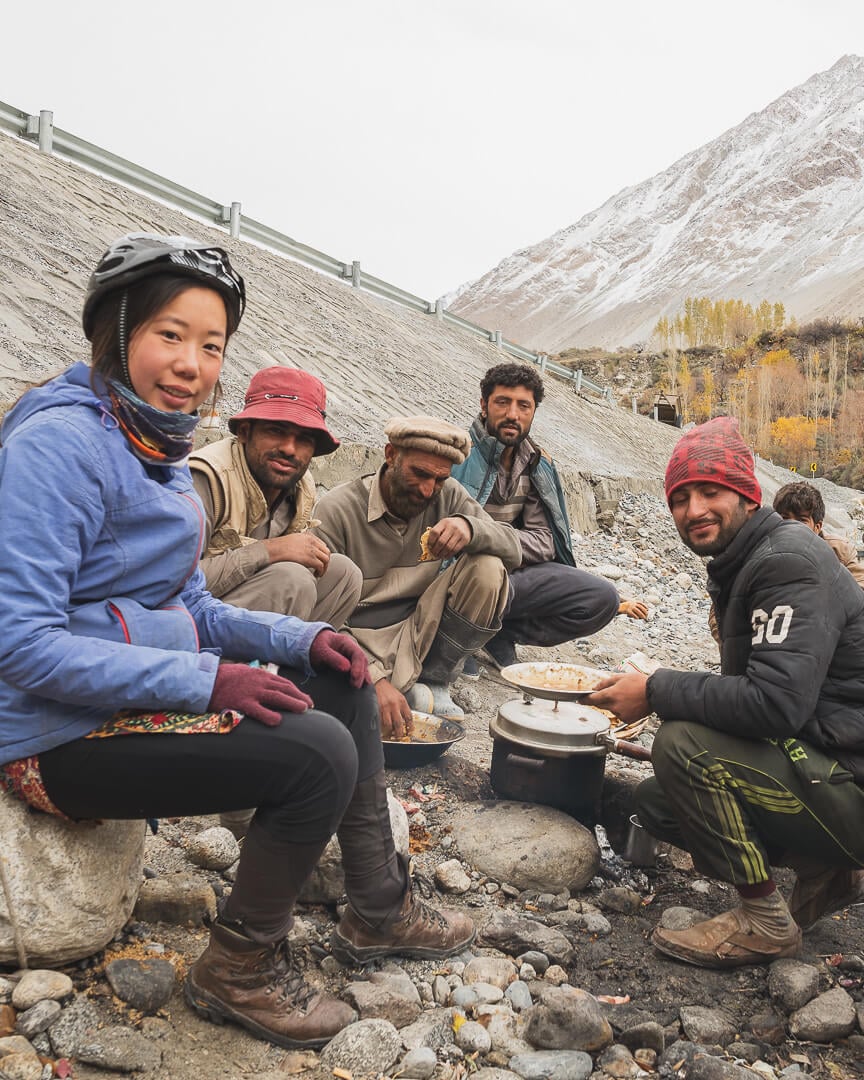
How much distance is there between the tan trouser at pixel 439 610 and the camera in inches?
161

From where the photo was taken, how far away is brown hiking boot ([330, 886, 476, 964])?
88.6 inches

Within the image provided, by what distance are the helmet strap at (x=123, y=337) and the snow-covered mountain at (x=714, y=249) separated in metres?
86.7

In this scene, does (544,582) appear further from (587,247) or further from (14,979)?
(587,247)

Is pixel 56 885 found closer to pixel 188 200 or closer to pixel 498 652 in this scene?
pixel 498 652

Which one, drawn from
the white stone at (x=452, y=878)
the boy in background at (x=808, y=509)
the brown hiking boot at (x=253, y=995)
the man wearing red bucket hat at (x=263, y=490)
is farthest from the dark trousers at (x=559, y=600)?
the brown hiking boot at (x=253, y=995)

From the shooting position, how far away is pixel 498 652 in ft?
17.1

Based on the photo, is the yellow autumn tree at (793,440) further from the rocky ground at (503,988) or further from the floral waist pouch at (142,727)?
the floral waist pouch at (142,727)

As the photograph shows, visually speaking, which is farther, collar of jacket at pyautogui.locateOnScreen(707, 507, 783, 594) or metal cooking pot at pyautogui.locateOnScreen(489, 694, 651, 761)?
metal cooking pot at pyautogui.locateOnScreen(489, 694, 651, 761)

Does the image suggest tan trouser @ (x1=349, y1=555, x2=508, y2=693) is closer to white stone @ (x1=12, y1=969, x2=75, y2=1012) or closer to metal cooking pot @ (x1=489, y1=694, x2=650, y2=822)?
metal cooking pot @ (x1=489, y1=694, x2=650, y2=822)

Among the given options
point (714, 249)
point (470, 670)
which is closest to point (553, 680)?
point (470, 670)

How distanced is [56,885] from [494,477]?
3.62 m

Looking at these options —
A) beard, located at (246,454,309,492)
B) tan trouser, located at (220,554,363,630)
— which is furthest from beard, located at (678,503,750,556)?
beard, located at (246,454,309,492)

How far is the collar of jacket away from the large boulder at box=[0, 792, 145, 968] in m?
1.99

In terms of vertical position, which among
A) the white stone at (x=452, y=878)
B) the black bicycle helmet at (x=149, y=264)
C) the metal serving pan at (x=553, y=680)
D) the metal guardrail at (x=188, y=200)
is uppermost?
the metal guardrail at (x=188, y=200)
